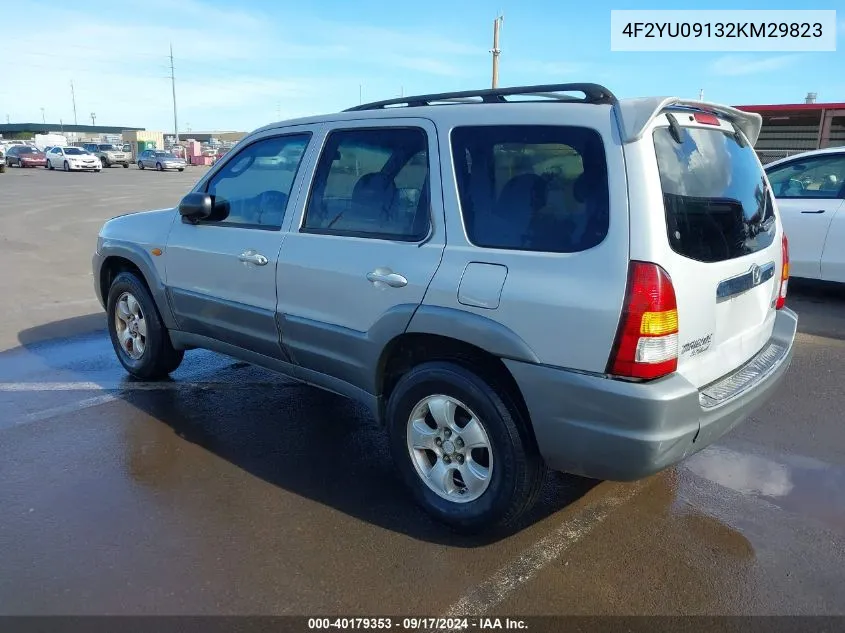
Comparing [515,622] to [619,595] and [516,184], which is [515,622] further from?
[516,184]

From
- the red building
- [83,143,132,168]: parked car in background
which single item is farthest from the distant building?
the red building

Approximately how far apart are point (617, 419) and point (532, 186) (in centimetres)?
101

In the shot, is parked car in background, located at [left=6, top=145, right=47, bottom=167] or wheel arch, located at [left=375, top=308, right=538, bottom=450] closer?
wheel arch, located at [left=375, top=308, right=538, bottom=450]

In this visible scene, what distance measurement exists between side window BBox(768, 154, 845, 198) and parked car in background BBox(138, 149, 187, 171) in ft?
143

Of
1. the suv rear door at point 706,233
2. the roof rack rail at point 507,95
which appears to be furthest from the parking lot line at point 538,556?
the roof rack rail at point 507,95

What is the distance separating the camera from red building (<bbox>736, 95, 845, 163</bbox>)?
20.6 m

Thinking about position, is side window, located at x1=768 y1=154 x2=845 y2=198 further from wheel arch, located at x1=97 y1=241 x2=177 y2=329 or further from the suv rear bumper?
wheel arch, located at x1=97 y1=241 x2=177 y2=329

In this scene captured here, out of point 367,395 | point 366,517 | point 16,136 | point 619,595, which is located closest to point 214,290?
point 367,395

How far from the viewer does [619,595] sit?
2.68 meters

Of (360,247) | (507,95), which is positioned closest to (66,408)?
(360,247)

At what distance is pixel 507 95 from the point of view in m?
3.18

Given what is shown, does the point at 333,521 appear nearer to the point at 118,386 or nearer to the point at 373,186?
the point at 373,186

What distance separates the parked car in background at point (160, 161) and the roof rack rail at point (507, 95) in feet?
148

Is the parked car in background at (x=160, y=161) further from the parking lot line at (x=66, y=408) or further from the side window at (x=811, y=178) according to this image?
the parking lot line at (x=66, y=408)
